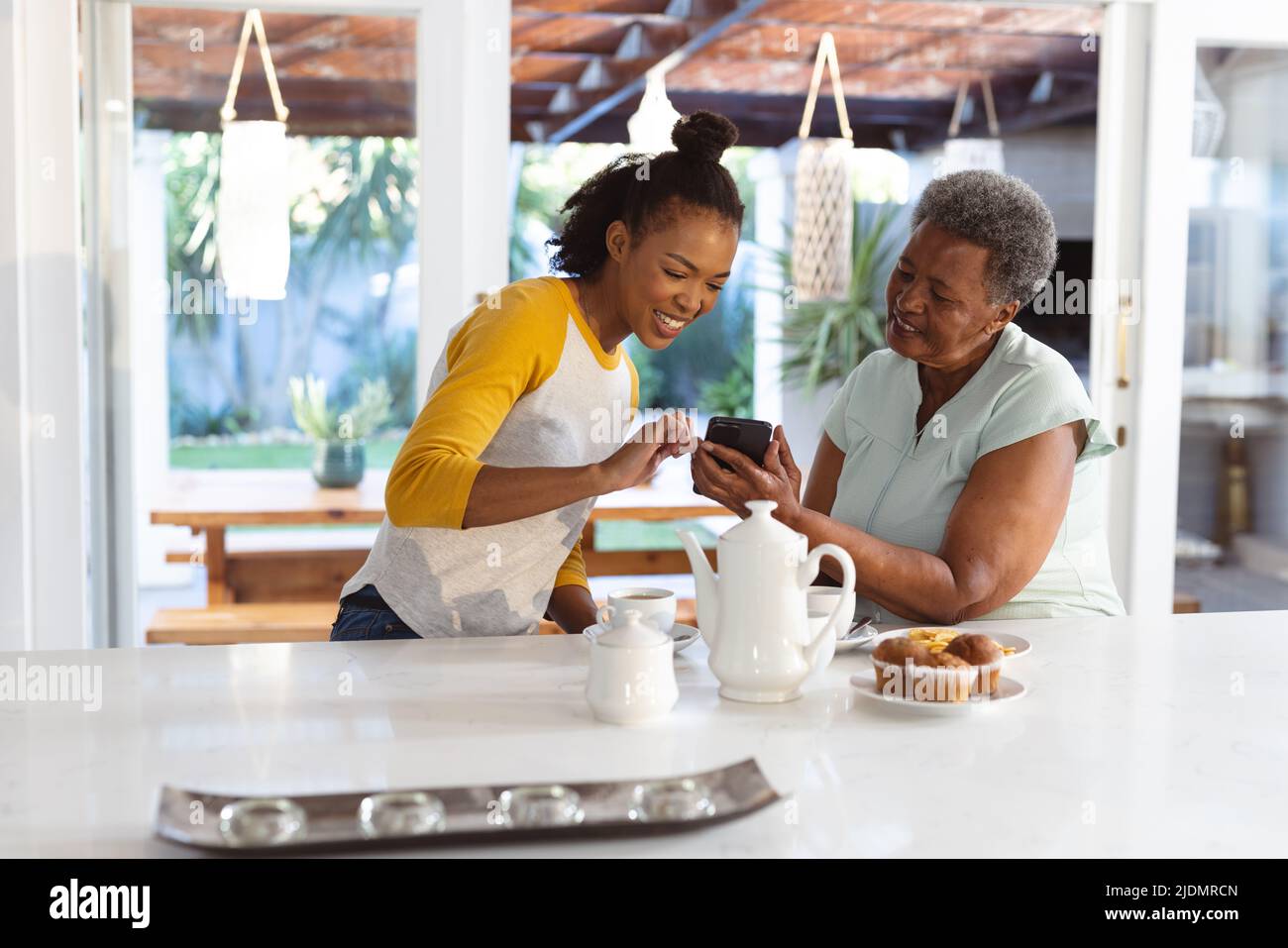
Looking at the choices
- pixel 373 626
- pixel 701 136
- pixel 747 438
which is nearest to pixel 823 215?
pixel 701 136

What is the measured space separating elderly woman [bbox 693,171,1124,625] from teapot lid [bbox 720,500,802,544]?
353mm

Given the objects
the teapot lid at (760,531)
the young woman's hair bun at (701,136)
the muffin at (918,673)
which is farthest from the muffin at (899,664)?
the young woman's hair bun at (701,136)

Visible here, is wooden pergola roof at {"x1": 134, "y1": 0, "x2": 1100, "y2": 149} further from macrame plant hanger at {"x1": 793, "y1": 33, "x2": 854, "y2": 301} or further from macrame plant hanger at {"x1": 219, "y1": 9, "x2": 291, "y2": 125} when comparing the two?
macrame plant hanger at {"x1": 793, "y1": 33, "x2": 854, "y2": 301}

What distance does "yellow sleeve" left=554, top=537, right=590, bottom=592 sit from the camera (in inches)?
78.7

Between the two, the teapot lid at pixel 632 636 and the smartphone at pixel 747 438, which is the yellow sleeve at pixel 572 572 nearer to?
the smartphone at pixel 747 438

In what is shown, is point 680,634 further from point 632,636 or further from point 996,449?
point 996,449

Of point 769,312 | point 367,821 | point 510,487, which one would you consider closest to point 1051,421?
point 510,487

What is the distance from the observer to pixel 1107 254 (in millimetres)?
3584

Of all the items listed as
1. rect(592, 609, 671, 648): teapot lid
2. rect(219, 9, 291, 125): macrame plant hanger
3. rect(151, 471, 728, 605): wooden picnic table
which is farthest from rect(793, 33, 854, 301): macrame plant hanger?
rect(592, 609, 671, 648): teapot lid

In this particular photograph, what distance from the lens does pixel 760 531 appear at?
4.53 feet

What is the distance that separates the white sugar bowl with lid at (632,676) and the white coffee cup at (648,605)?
18 cm

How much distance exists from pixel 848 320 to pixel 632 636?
551cm

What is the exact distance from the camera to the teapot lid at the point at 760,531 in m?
1.37

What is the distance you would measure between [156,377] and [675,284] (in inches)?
174
